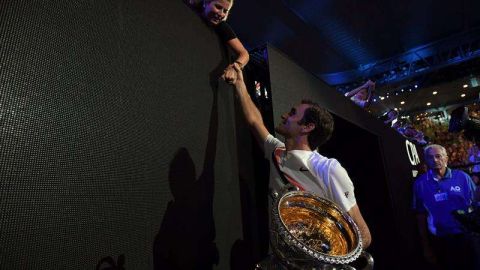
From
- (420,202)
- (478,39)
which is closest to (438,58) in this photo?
(478,39)

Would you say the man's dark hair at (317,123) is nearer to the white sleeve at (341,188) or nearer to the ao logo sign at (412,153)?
the white sleeve at (341,188)

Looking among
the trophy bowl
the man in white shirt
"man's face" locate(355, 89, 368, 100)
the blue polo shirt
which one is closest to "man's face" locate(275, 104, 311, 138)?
the man in white shirt

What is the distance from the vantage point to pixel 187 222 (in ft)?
4.79

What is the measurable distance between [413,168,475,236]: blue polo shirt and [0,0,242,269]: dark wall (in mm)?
3242

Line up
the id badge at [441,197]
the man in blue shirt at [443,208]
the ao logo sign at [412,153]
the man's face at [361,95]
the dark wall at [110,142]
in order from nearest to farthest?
the dark wall at [110,142] → the man in blue shirt at [443,208] → the id badge at [441,197] → the man's face at [361,95] → the ao logo sign at [412,153]

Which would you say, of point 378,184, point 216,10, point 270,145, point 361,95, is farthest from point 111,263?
point 361,95

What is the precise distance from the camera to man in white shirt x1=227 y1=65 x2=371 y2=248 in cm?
158

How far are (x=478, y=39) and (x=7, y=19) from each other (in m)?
12.5

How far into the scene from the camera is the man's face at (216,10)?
190 centimetres

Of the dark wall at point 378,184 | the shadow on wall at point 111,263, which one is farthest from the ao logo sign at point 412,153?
the shadow on wall at point 111,263

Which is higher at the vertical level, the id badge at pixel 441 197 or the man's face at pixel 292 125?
the man's face at pixel 292 125

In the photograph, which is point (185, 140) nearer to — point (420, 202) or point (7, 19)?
point (7, 19)

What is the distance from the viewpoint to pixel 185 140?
1.58 meters

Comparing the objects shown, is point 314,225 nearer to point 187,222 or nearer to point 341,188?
point 341,188
